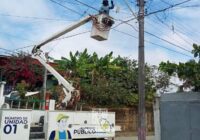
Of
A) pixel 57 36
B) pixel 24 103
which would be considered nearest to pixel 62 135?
pixel 24 103

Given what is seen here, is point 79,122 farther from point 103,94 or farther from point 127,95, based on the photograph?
point 127,95

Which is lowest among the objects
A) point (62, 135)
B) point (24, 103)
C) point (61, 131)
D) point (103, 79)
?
point (62, 135)

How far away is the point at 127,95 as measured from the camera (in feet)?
92.5

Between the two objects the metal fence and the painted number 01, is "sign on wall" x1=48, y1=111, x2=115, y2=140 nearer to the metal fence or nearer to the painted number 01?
the metal fence

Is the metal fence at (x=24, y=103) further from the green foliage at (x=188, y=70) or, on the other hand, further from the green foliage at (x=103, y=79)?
the green foliage at (x=103, y=79)

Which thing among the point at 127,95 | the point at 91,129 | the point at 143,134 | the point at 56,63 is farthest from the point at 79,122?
the point at 56,63

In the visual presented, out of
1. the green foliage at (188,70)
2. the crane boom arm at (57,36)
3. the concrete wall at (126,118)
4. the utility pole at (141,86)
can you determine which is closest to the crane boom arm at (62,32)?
the crane boom arm at (57,36)

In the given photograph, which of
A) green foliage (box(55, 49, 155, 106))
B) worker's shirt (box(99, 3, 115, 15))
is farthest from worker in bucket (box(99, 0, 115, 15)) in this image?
green foliage (box(55, 49, 155, 106))

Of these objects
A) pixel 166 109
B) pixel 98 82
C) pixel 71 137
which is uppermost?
pixel 98 82

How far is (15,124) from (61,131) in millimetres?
2350

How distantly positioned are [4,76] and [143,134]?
654 inches

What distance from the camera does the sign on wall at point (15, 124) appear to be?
43.8ft

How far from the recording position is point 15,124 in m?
13.7

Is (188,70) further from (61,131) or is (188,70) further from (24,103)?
(24,103)
